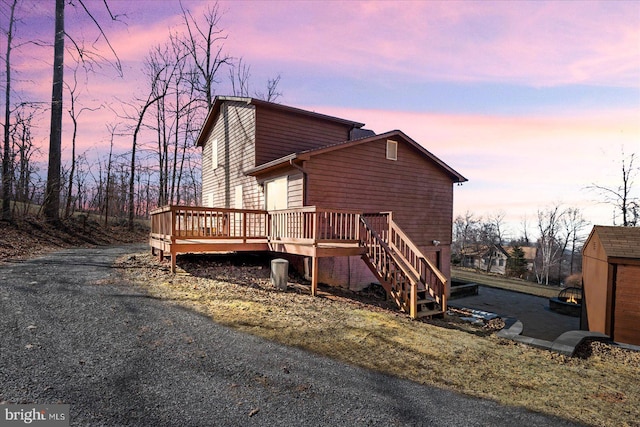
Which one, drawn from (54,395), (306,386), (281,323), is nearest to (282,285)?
(281,323)

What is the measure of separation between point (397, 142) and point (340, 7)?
7017 mm

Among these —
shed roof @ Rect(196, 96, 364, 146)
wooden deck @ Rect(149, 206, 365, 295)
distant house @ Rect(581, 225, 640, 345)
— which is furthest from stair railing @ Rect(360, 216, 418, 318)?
shed roof @ Rect(196, 96, 364, 146)

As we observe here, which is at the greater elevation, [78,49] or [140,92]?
[140,92]

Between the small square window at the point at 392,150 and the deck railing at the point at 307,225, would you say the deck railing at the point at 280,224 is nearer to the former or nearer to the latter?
the deck railing at the point at 307,225

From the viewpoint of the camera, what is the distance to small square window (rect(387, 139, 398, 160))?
1383 cm

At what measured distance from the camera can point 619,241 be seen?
10719 mm

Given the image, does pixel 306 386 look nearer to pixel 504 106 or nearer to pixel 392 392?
pixel 392 392

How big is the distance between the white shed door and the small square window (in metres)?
4.52

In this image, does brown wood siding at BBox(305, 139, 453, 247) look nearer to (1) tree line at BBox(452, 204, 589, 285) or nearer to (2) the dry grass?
(2) the dry grass

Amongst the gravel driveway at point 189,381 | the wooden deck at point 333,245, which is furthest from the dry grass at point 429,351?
the wooden deck at point 333,245

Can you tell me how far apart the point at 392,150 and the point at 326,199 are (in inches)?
157

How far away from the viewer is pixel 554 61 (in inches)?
Answer: 390

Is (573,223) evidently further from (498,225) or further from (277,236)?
(277,236)

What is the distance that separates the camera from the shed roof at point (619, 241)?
32.9ft
